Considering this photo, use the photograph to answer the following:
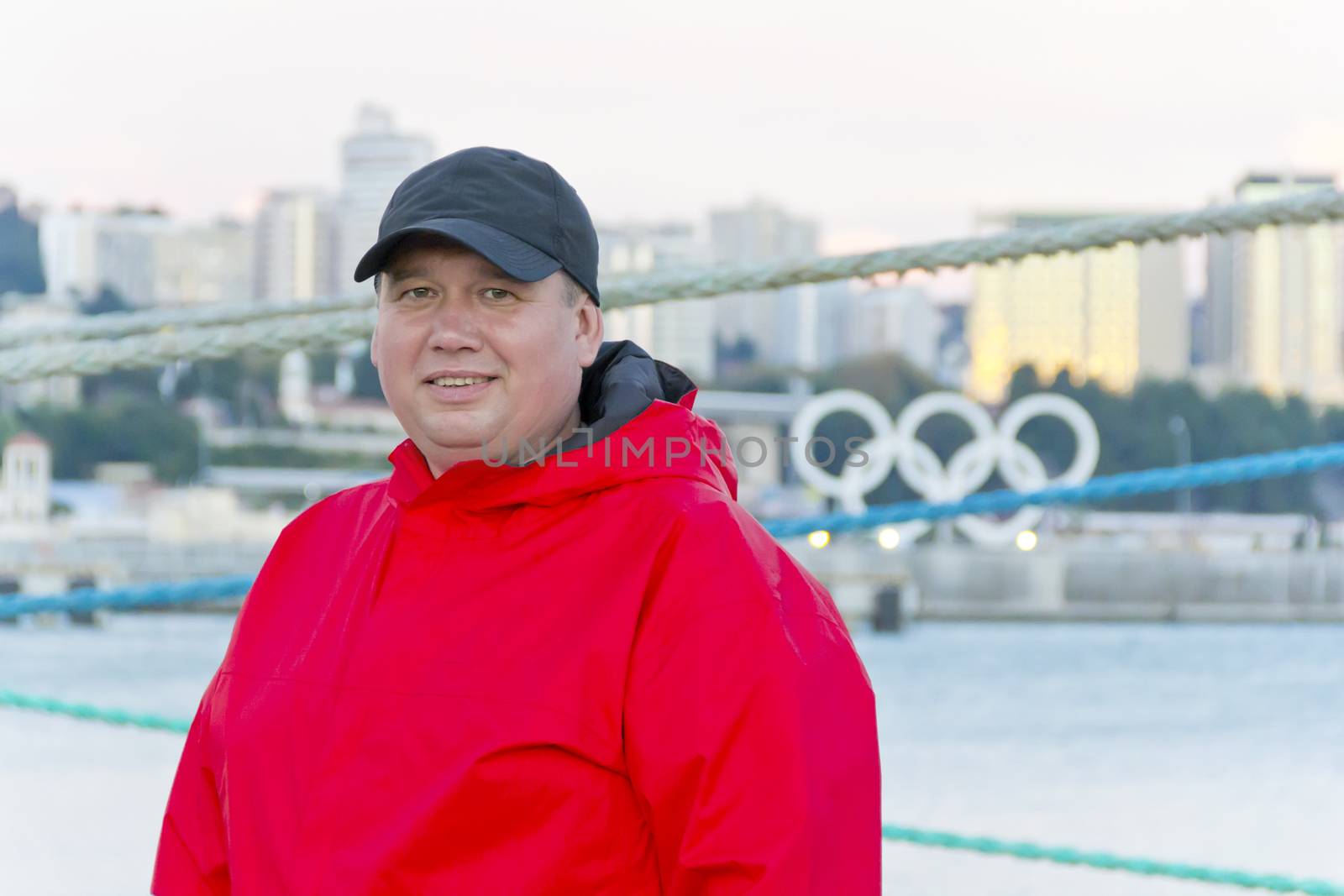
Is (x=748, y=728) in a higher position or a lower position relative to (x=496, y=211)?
lower

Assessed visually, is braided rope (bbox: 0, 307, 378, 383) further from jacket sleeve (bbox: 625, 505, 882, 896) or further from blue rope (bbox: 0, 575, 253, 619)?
jacket sleeve (bbox: 625, 505, 882, 896)

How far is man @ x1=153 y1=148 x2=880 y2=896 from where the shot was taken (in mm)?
991

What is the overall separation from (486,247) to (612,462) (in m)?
0.15

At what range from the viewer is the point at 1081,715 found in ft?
88.2

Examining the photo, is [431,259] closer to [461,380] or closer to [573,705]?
[461,380]

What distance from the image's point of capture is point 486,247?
1.06 meters

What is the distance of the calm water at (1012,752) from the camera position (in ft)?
56.1

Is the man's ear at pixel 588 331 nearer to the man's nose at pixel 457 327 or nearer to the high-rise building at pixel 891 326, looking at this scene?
the man's nose at pixel 457 327

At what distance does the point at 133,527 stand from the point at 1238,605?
1007 inches

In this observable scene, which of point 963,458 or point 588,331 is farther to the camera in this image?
point 963,458

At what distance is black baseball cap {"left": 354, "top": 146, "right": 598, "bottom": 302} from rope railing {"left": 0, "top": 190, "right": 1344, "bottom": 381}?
0.59 m

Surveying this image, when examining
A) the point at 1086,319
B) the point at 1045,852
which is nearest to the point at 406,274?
the point at 1045,852

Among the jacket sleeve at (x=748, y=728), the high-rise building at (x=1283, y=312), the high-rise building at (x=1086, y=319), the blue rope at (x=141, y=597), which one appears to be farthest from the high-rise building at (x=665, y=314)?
the jacket sleeve at (x=748, y=728)

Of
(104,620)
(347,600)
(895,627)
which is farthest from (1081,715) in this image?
(347,600)
